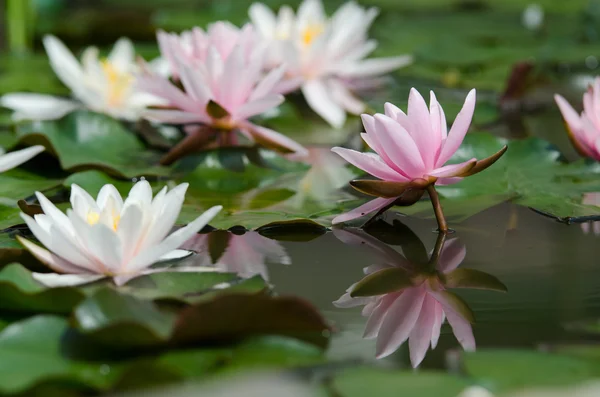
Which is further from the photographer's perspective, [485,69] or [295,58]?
[485,69]

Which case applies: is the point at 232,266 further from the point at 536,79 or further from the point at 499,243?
the point at 536,79

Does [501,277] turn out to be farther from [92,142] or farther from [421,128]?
[92,142]

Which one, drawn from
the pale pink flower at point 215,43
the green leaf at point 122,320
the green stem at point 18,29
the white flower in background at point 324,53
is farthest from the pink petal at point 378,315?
the green stem at point 18,29

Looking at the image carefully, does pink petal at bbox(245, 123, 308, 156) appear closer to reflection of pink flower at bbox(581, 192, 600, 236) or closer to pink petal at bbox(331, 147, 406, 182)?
pink petal at bbox(331, 147, 406, 182)

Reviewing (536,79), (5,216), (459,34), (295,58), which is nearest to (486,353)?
(5,216)

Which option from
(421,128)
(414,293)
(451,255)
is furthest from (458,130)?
(414,293)
